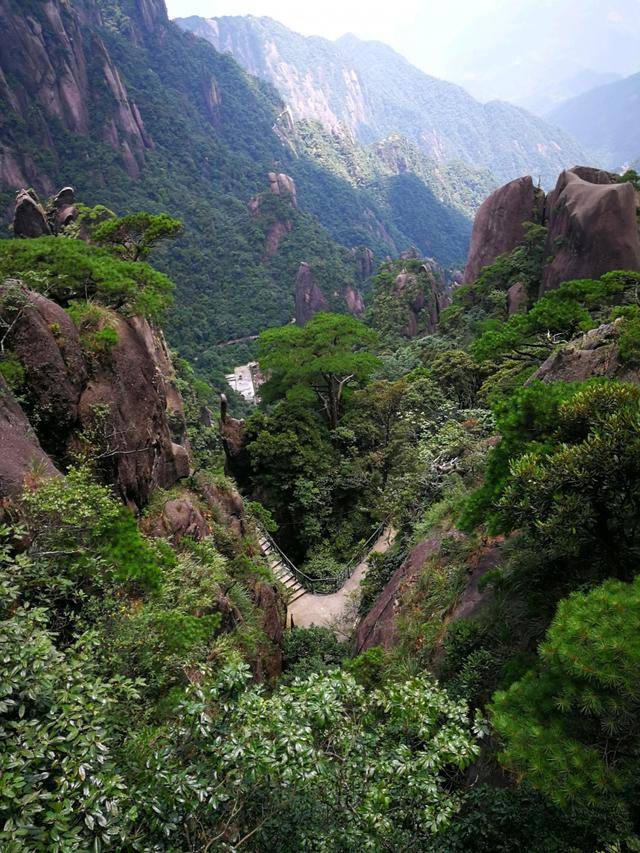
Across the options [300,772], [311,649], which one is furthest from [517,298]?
[300,772]

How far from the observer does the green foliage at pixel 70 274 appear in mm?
10227

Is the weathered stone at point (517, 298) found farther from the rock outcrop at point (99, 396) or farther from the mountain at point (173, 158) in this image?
the mountain at point (173, 158)

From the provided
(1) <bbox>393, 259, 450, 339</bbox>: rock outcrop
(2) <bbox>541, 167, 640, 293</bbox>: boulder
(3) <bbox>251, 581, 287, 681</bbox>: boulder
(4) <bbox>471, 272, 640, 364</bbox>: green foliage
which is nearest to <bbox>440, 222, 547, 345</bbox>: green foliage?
(2) <bbox>541, 167, 640, 293</bbox>: boulder

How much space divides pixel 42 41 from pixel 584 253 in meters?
70.1

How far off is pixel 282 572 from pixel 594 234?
1975 cm

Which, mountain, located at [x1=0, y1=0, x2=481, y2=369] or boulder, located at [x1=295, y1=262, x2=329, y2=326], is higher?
mountain, located at [x1=0, y1=0, x2=481, y2=369]

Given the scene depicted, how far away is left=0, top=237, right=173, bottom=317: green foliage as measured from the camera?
33.6 feet

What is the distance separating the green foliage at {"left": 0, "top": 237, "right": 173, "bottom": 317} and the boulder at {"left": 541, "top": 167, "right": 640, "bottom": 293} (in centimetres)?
1937

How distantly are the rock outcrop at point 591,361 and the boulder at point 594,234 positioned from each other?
543 inches

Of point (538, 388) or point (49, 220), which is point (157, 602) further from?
point (49, 220)

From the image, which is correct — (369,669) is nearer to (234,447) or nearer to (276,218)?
(234,447)

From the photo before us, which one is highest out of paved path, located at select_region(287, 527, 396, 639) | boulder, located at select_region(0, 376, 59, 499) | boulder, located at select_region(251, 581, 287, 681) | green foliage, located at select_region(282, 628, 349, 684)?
boulder, located at select_region(0, 376, 59, 499)

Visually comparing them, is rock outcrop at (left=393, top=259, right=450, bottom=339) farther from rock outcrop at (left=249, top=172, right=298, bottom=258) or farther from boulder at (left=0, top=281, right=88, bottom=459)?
boulder at (left=0, top=281, right=88, bottom=459)

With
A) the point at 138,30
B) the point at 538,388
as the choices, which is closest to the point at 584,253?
the point at 538,388
